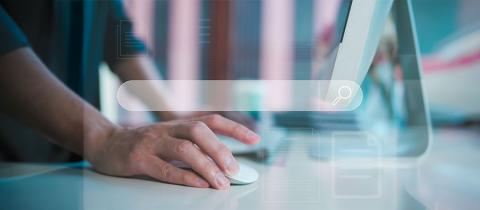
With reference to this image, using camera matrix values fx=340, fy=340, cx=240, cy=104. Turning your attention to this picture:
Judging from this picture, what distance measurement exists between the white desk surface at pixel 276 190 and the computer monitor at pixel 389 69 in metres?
0.10

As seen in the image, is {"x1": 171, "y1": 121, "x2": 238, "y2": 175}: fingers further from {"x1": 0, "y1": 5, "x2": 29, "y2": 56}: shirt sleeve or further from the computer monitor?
{"x1": 0, "y1": 5, "x2": 29, "y2": 56}: shirt sleeve

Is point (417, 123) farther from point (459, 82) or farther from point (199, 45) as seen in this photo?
point (199, 45)

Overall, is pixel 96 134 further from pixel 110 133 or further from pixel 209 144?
pixel 209 144

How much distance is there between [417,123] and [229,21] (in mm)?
431

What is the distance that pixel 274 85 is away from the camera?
0.53 metres

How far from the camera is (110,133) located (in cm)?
53

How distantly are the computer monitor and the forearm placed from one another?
14.6 inches

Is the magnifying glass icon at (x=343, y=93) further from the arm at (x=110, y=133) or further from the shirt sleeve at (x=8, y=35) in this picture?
the shirt sleeve at (x=8, y=35)

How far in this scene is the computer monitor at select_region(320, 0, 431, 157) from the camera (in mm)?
407

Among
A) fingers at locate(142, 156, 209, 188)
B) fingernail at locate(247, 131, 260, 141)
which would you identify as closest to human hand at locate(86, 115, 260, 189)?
fingers at locate(142, 156, 209, 188)

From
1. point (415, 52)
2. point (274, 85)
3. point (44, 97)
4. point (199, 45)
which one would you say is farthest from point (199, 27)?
point (415, 52)

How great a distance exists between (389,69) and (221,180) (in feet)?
1.57

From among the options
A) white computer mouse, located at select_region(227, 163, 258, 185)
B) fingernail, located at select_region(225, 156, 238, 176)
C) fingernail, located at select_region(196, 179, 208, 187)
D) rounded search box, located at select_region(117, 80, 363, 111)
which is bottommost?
fingernail, located at select_region(196, 179, 208, 187)

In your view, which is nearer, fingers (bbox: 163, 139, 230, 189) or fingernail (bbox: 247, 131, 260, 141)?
fingers (bbox: 163, 139, 230, 189)
